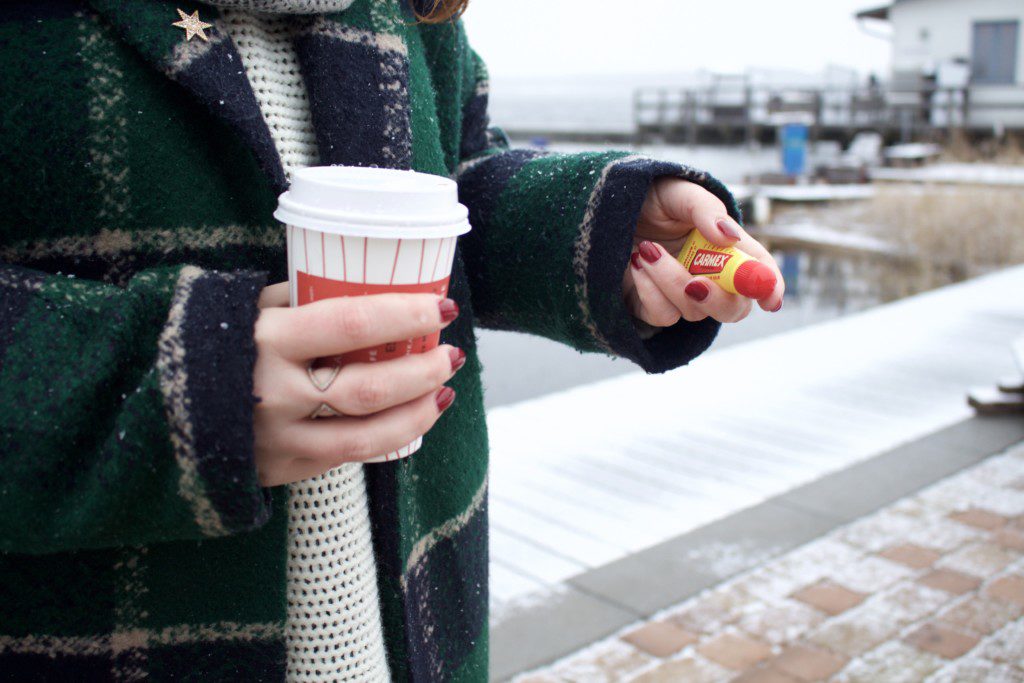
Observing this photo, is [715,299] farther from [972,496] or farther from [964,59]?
[964,59]

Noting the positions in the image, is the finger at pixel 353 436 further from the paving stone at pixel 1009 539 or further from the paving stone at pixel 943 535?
the paving stone at pixel 1009 539

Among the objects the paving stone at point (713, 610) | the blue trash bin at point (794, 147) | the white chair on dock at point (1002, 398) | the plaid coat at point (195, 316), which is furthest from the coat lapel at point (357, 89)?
the blue trash bin at point (794, 147)

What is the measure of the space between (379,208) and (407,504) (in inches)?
13.9

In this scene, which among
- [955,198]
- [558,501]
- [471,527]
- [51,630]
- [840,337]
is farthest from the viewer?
[955,198]

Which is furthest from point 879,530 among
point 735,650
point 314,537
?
point 314,537

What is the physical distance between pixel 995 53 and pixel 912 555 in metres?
26.1

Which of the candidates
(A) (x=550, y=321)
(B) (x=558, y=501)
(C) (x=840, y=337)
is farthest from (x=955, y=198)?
A: (A) (x=550, y=321)

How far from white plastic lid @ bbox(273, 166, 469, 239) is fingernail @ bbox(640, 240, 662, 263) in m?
0.31

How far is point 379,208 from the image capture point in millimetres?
725

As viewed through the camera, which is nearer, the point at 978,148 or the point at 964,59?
the point at 978,148

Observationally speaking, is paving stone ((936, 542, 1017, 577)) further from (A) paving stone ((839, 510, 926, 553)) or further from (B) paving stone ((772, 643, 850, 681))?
(B) paving stone ((772, 643, 850, 681))

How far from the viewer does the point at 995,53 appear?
25375mm

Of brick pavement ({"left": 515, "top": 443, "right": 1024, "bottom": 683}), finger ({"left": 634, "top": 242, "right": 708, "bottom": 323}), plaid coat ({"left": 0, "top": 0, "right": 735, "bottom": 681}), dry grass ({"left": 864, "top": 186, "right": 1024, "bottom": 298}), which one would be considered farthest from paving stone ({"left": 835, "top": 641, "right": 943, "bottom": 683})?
Result: dry grass ({"left": 864, "top": 186, "right": 1024, "bottom": 298})

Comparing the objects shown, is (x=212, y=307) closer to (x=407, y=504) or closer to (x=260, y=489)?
(x=260, y=489)
